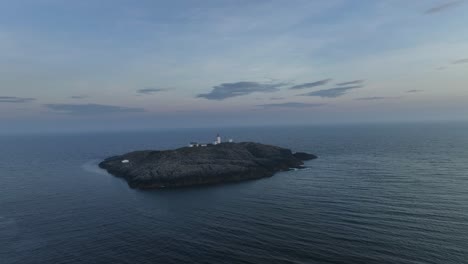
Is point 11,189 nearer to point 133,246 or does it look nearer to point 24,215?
point 24,215

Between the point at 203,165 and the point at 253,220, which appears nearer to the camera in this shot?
the point at 253,220

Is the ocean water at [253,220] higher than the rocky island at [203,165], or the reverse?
the rocky island at [203,165]

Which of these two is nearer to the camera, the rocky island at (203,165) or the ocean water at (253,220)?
the ocean water at (253,220)

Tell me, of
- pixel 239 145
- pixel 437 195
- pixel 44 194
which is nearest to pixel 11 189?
pixel 44 194

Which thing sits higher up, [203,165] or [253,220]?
[203,165]
